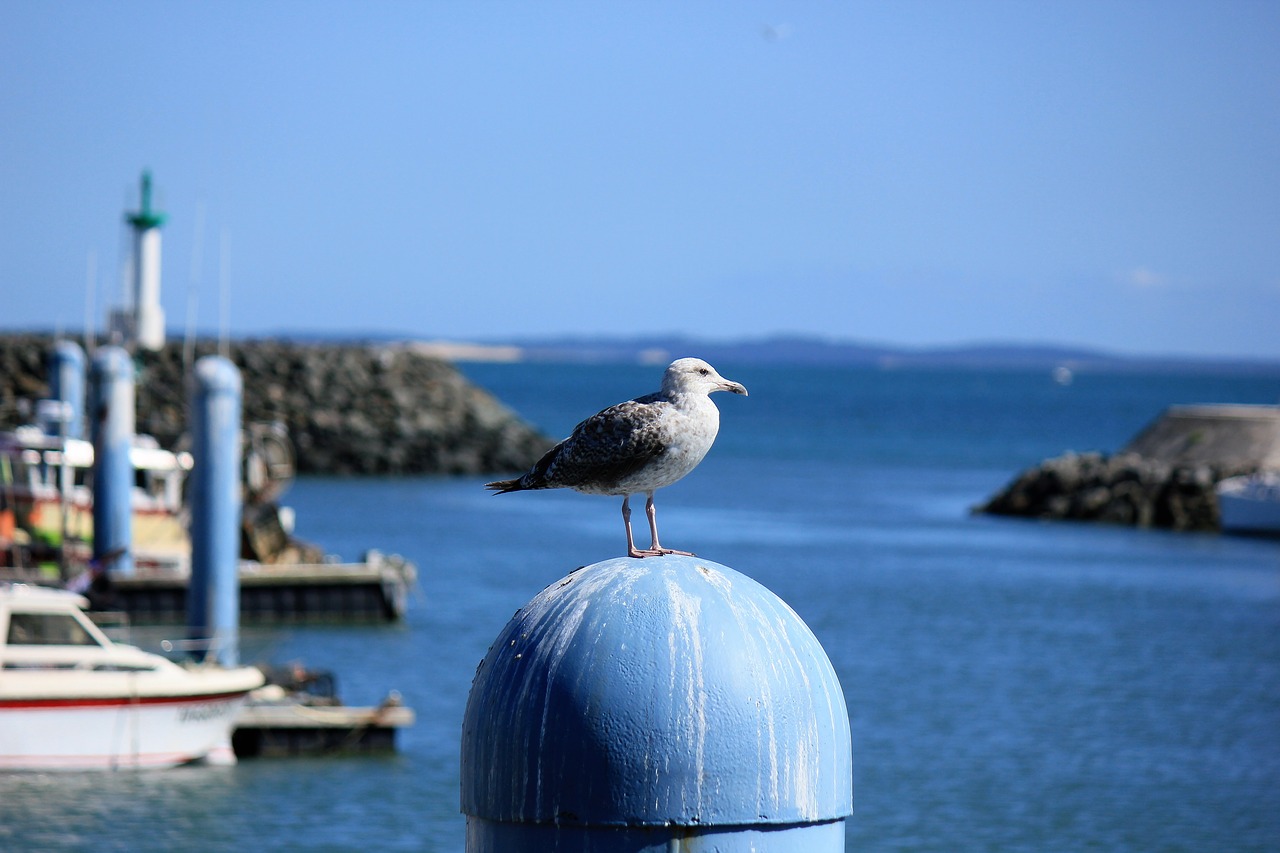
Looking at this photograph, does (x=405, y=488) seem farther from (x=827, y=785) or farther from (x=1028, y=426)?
(x=1028, y=426)

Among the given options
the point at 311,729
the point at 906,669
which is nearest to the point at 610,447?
the point at 311,729

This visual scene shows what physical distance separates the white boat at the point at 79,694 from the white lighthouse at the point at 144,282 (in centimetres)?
4914

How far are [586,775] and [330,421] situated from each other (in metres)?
64.1

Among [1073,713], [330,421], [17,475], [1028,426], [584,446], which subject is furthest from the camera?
[1028,426]

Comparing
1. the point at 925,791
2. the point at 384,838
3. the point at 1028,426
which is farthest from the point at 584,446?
the point at 1028,426

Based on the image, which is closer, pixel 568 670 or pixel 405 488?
pixel 568 670

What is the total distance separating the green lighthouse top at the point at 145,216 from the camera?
63.6m

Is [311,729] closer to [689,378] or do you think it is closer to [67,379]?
[689,378]

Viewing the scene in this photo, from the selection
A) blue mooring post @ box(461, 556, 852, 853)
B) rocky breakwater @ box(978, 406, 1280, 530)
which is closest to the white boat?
blue mooring post @ box(461, 556, 852, 853)

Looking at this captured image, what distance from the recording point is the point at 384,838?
16.4 metres

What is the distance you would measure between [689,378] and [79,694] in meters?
13.5

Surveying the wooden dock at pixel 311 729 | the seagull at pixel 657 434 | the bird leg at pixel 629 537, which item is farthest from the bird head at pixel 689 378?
the wooden dock at pixel 311 729

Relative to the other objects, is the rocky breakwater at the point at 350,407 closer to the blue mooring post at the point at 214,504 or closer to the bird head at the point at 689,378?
the blue mooring post at the point at 214,504

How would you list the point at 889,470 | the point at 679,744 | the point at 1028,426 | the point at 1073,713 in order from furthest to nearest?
the point at 1028,426
the point at 889,470
the point at 1073,713
the point at 679,744
